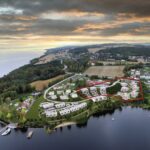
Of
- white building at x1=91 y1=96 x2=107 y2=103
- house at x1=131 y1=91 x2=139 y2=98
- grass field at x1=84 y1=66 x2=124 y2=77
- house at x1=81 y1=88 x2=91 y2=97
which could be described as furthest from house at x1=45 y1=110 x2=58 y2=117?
grass field at x1=84 y1=66 x2=124 y2=77

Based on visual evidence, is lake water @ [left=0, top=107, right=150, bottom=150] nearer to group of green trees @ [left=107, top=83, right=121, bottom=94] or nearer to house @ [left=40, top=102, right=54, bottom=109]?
house @ [left=40, top=102, right=54, bottom=109]

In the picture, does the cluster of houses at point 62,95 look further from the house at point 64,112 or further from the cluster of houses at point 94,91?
the house at point 64,112

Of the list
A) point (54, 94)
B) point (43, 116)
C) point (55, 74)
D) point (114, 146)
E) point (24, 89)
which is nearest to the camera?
point (114, 146)

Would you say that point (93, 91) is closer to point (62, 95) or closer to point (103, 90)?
point (103, 90)

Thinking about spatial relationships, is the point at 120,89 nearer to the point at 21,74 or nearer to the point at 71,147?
the point at 71,147

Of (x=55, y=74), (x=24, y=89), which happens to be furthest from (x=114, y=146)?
(x=55, y=74)

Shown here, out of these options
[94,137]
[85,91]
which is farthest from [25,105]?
[94,137]

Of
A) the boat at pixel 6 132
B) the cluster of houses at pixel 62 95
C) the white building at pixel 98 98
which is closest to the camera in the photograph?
the boat at pixel 6 132

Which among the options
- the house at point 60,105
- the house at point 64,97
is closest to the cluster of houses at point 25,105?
the house at point 60,105
